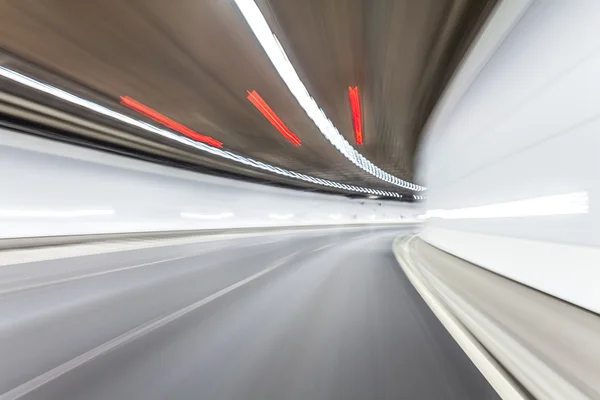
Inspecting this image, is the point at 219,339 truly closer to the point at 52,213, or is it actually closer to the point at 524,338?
the point at 524,338

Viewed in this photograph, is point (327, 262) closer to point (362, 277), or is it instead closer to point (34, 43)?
point (362, 277)

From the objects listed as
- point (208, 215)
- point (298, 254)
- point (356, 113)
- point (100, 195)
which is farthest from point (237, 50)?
point (208, 215)

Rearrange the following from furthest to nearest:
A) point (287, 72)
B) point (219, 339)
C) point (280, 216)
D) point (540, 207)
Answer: point (280, 216)
point (287, 72)
point (540, 207)
point (219, 339)

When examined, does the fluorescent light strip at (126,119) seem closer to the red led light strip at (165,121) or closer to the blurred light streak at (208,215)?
the red led light strip at (165,121)

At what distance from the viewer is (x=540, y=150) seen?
4953mm

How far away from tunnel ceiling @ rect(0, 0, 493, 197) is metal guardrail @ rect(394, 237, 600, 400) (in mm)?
3906

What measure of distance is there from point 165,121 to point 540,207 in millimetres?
10123

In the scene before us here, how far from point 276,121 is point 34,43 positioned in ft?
22.0

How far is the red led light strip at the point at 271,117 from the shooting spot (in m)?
10.1

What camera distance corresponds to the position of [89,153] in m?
12.4

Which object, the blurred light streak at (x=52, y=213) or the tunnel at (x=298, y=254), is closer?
the tunnel at (x=298, y=254)

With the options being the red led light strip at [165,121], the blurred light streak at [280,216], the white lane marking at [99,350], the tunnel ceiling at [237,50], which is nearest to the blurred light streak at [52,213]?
the tunnel ceiling at [237,50]

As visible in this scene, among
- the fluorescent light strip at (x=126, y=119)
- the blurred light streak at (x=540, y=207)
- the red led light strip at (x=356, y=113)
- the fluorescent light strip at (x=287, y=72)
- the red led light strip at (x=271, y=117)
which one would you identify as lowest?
the blurred light streak at (x=540, y=207)

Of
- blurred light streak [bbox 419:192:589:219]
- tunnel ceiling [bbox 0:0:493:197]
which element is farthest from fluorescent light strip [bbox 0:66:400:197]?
blurred light streak [bbox 419:192:589:219]
